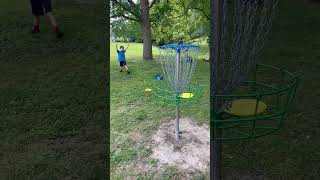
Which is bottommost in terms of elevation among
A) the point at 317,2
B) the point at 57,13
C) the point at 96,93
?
the point at 96,93

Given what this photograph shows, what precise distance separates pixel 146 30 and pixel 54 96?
6.20ft

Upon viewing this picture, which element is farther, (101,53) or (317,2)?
(317,2)

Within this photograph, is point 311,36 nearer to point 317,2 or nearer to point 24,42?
point 317,2

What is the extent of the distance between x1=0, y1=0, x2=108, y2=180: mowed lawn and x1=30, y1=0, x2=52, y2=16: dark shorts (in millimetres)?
61

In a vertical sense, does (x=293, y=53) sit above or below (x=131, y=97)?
above

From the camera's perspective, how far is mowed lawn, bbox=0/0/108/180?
5.39 feet

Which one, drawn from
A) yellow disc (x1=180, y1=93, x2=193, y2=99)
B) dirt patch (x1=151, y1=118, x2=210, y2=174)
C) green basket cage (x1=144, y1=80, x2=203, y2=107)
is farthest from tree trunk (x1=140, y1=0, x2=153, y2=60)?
yellow disc (x1=180, y1=93, x2=193, y2=99)

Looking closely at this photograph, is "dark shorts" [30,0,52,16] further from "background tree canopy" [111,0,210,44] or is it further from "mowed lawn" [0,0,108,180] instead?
"background tree canopy" [111,0,210,44]

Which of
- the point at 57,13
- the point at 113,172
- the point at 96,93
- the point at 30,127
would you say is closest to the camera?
the point at 57,13

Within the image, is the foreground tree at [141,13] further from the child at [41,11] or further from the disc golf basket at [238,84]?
the disc golf basket at [238,84]

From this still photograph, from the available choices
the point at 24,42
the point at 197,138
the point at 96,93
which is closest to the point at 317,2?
the point at 197,138

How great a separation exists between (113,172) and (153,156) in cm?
27

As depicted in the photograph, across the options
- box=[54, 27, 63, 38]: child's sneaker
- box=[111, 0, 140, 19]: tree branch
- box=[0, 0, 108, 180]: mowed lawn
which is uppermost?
box=[111, 0, 140, 19]: tree branch

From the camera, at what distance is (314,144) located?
2.30 metres
